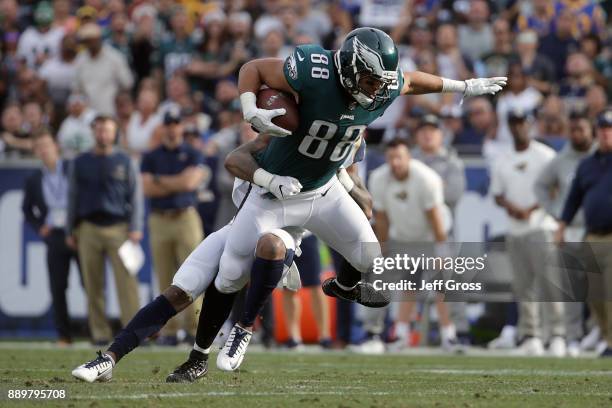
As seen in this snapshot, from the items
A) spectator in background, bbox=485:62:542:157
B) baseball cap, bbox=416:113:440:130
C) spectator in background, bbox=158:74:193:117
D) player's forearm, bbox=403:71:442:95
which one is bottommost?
spectator in background, bbox=158:74:193:117

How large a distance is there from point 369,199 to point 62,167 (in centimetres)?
532

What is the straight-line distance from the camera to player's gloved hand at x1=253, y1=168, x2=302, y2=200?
593 centimetres

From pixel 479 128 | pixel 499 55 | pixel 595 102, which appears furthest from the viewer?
pixel 499 55

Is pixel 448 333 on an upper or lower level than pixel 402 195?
lower

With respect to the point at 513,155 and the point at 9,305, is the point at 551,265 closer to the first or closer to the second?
the point at 513,155

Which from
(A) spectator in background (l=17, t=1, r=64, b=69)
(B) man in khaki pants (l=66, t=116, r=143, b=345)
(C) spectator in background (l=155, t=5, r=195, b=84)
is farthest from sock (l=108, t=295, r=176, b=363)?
(A) spectator in background (l=17, t=1, r=64, b=69)

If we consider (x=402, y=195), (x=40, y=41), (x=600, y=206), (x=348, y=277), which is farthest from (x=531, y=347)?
(x=40, y=41)

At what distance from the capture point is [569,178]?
10375 mm

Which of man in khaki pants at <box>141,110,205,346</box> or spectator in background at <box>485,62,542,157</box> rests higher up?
spectator in background at <box>485,62,542,157</box>

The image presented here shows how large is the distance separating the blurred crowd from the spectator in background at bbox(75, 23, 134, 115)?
0.01 m

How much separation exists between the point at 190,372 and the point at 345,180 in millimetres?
1354

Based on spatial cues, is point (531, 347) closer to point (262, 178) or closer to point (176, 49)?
point (262, 178)

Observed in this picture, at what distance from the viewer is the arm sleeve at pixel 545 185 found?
1046cm

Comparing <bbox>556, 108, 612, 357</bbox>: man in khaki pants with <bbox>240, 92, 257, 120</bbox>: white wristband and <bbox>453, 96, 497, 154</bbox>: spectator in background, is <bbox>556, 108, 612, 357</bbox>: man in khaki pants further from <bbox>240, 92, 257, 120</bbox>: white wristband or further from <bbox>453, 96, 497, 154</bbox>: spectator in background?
<bbox>240, 92, 257, 120</bbox>: white wristband
